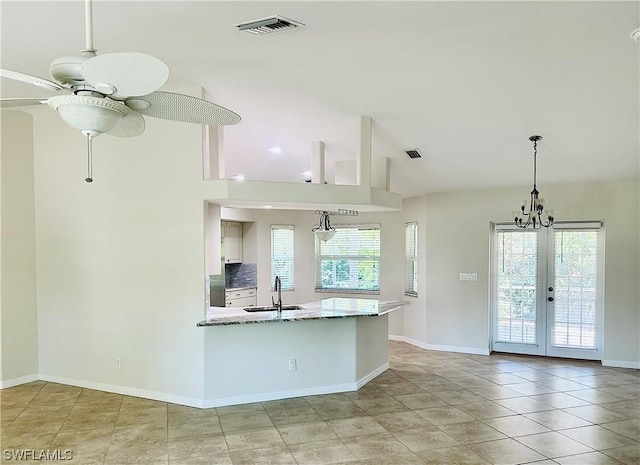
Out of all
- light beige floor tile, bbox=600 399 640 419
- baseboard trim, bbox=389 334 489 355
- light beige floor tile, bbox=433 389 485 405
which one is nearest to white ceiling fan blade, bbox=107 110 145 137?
light beige floor tile, bbox=433 389 485 405

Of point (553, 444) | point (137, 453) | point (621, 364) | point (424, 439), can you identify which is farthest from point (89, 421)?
point (621, 364)

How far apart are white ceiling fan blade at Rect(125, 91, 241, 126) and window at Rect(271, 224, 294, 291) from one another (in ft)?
21.0

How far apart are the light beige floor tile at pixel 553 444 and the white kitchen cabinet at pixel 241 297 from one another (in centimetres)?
559

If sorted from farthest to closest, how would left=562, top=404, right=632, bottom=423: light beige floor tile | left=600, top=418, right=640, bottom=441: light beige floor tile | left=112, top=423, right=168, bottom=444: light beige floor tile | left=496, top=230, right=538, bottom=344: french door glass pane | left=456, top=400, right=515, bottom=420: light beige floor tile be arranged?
left=496, top=230, right=538, bottom=344: french door glass pane → left=456, top=400, right=515, bottom=420: light beige floor tile → left=562, top=404, right=632, bottom=423: light beige floor tile → left=600, top=418, right=640, bottom=441: light beige floor tile → left=112, top=423, right=168, bottom=444: light beige floor tile

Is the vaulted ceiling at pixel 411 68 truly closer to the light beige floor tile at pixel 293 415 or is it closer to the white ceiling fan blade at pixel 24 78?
the white ceiling fan blade at pixel 24 78

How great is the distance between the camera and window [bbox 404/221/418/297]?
737 centimetres

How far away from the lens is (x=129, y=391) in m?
4.68

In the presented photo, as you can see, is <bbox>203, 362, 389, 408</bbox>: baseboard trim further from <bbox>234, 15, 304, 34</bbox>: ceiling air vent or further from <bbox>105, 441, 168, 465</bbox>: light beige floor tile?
<bbox>234, 15, 304, 34</bbox>: ceiling air vent

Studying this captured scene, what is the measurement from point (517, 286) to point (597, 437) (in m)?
2.97

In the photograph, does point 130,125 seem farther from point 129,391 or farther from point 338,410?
point 129,391

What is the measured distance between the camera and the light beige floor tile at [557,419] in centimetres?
398

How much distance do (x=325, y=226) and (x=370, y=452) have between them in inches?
147

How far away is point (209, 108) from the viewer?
2201 millimetres

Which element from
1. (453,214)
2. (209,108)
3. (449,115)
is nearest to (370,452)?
(209,108)
